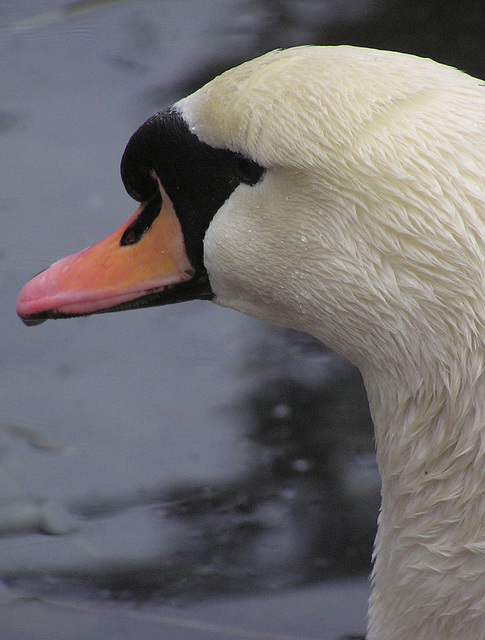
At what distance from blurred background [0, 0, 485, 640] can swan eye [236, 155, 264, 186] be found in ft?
5.19

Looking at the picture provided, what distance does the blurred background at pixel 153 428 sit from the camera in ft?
9.27

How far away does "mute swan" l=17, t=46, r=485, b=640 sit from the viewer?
1322 mm

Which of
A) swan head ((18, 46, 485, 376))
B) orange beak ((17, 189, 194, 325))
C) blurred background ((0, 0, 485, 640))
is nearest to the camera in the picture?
swan head ((18, 46, 485, 376))

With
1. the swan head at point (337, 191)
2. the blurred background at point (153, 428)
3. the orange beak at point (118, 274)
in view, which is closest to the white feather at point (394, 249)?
the swan head at point (337, 191)

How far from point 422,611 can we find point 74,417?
2.02 m

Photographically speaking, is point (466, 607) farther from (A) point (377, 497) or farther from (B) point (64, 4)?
(B) point (64, 4)

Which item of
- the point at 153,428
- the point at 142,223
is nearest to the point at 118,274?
the point at 142,223

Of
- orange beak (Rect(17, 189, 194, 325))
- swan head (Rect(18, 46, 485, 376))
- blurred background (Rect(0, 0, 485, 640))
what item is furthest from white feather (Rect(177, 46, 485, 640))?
blurred background (Rect(0, 0, 485, 640))

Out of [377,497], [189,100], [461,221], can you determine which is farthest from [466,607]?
[377,497]

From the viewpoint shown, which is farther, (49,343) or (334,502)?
(49,343)

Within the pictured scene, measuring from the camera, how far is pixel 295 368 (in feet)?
11.7

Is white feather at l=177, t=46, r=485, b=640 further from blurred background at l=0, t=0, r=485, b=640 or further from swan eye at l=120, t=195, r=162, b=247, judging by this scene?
blurred background at l=0, t=0, r=485, b=640

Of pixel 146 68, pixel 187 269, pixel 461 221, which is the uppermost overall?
pixel 461 221

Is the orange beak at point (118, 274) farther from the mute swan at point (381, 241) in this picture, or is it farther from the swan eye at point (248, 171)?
the swan eye at point (248, 171)
